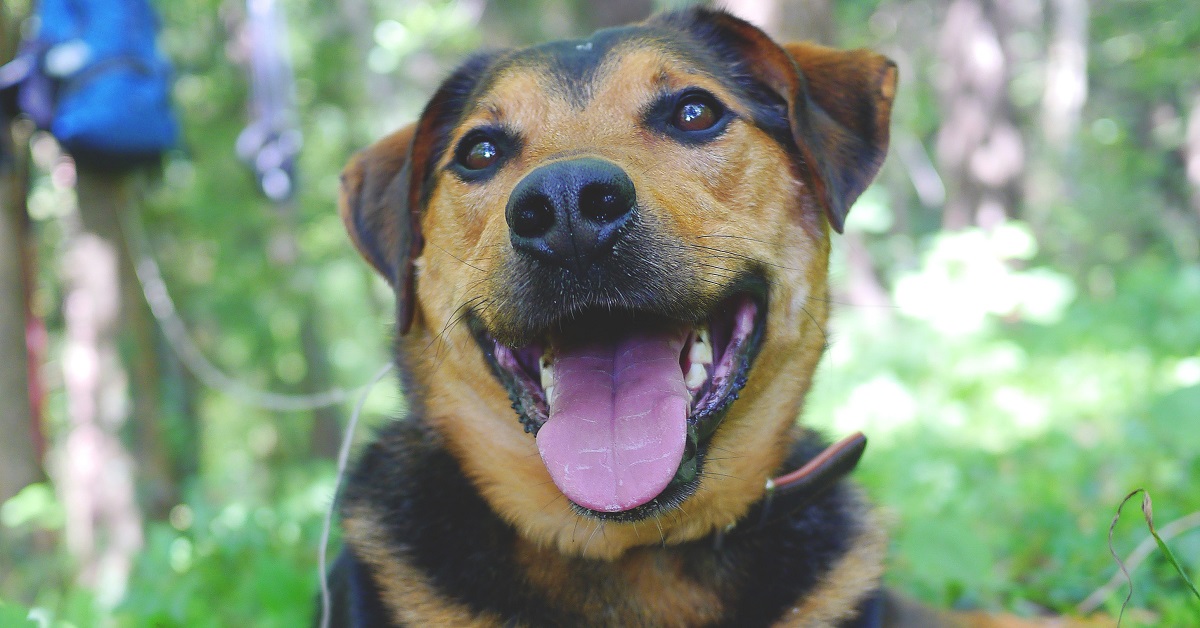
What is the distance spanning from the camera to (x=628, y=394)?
2.45 meters

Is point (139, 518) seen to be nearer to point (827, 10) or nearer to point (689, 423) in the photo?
point (689, 423)

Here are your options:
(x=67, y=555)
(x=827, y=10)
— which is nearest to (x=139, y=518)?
(x=67, y=555)

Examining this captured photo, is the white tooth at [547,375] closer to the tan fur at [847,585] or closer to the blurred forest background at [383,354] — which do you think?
the blurred forest background at [383,354]

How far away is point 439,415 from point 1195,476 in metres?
4.01

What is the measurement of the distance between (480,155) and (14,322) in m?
3.83

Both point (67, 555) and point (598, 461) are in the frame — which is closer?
point (598, 461)

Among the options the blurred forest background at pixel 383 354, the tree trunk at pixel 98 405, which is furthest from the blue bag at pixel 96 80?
the tree trunk at pixel 98 405

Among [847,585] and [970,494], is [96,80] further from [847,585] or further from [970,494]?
[970,494]

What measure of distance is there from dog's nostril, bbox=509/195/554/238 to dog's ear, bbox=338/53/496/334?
2.99 ft

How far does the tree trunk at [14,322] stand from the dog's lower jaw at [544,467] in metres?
3.57

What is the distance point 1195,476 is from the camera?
4.37 metres

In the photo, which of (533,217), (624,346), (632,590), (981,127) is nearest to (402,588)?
(632,590)

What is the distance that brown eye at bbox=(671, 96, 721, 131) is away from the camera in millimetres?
2863

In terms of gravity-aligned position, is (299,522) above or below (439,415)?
below
